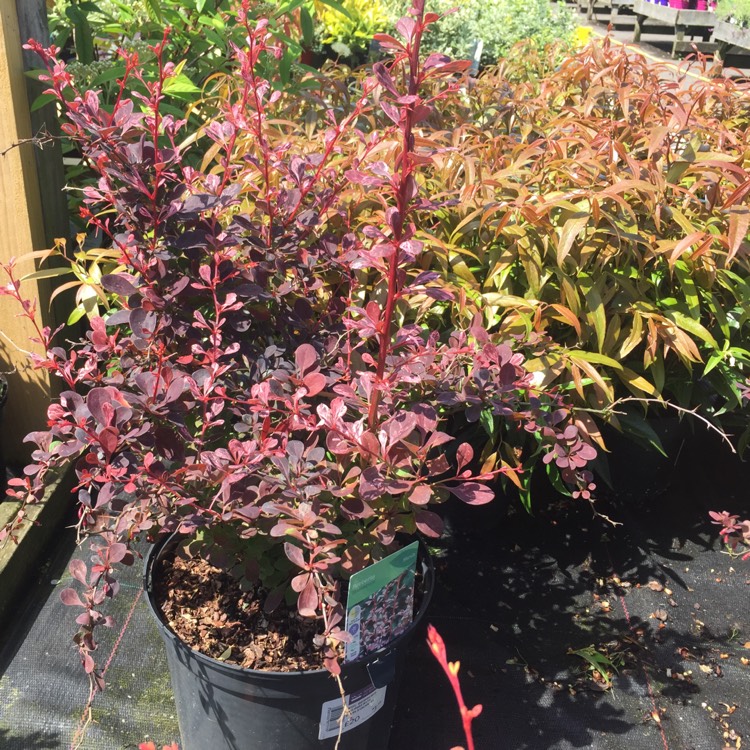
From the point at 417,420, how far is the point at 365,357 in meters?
0.13

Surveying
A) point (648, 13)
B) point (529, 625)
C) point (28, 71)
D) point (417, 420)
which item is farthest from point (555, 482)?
point (648, 13)

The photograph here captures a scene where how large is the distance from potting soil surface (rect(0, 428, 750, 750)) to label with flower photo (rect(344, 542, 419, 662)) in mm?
468

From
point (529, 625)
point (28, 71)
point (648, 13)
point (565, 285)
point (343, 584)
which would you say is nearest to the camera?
point (343, 584)

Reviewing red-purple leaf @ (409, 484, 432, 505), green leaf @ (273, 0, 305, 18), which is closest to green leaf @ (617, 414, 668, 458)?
red-purple leaf @ (409, 484, 432, 505)

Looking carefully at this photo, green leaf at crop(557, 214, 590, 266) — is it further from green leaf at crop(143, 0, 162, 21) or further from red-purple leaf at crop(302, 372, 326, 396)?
green leaf at crop(143, 0, 162, 21)

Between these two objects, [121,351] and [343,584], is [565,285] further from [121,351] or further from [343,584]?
[121,351]

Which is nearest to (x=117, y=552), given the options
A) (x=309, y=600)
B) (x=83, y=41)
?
(x=309, y=600)

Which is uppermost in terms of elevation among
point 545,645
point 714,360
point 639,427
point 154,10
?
point 154,10

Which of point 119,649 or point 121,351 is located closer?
point 121,351

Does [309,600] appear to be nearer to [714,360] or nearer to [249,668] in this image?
[249,668]

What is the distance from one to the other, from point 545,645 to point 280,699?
83cm

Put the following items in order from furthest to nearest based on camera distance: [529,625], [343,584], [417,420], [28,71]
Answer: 1. [529,625]
2. [28,71]
3. [343,584]
4. [417,420]

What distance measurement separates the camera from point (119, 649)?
1830 millimetres

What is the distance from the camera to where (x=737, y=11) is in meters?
10.6
